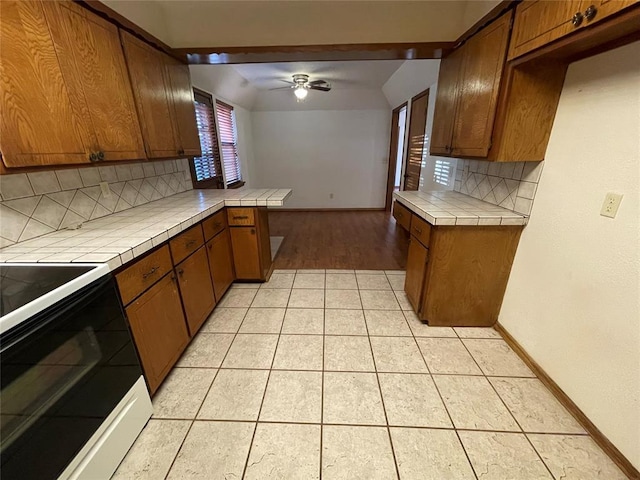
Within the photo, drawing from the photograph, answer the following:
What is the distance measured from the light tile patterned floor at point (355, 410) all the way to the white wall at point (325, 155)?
3.99 meters

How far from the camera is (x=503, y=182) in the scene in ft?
6.50

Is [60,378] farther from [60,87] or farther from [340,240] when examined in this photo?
[340,240]

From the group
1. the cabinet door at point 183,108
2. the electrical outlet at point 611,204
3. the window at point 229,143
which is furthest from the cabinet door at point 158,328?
the window at point 229,143

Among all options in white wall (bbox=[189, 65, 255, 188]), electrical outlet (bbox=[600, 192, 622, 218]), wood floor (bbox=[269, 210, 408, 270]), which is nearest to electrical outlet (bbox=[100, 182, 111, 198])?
wood floor (bbox=[269, 210, 408, 270])

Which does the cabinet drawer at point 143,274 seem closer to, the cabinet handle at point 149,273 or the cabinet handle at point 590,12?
the cabinet handle at point 149,273

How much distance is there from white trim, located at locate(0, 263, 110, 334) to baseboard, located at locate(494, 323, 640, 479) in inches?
94.5

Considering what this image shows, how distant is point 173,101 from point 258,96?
305cm

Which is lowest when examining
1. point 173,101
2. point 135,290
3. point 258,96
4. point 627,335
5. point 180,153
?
point 627,335

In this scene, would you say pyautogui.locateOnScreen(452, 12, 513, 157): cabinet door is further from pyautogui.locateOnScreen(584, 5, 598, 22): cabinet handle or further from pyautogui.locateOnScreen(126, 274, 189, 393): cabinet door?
pyautogui.locateOnScreen(126, 274, 189, 393): cabinet door

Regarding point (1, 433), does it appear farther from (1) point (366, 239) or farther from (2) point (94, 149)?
(1) point (366, 239)

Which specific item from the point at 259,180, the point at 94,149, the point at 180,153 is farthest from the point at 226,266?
the point at 259,180

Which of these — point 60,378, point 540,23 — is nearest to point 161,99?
point 60,378

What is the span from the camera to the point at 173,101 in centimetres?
221

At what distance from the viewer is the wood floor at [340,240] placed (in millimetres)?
3307
